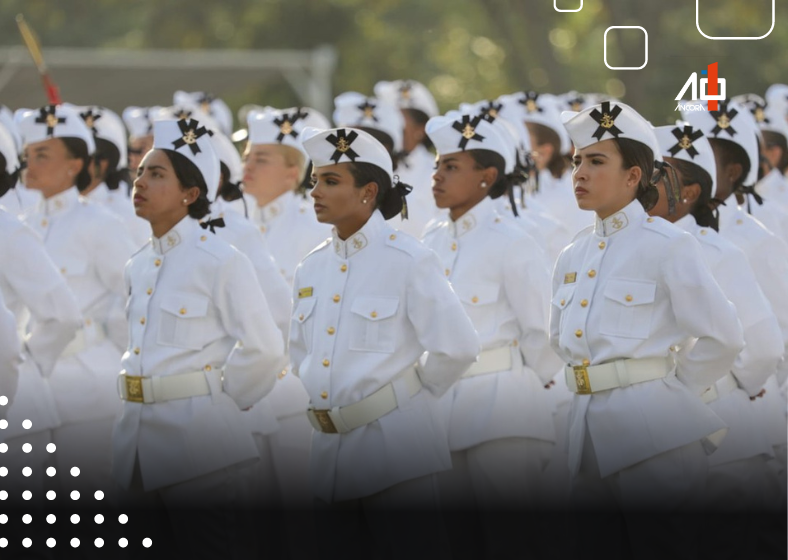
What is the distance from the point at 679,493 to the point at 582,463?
0.42 m

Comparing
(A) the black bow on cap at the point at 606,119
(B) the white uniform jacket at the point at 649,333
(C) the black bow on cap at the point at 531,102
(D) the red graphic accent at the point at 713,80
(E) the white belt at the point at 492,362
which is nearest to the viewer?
(B) the white uniform jacket at the point at 649,333

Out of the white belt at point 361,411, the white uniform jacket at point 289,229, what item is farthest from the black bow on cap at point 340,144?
the white uniform jacket at point 289,229

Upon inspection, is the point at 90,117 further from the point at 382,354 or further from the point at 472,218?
the point at 382,354

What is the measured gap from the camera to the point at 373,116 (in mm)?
11414

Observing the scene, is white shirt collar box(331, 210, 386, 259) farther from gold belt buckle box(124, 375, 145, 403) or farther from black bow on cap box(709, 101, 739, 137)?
black bow on cap box(709, 101, 739, 137)

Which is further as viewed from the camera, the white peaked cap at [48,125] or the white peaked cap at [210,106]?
the white peaked cap at [210,106]

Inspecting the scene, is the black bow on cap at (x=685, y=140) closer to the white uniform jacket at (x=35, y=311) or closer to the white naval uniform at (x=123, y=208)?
the white uniform jacket at (x=35, y=311)

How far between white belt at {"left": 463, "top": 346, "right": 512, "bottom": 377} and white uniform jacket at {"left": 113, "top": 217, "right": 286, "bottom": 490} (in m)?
1.06

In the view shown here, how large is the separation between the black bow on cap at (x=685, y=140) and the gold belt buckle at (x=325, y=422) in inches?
78.5

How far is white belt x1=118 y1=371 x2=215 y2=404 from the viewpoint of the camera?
22.2 feet

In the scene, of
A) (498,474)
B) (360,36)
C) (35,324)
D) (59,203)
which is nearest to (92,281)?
(59,203)

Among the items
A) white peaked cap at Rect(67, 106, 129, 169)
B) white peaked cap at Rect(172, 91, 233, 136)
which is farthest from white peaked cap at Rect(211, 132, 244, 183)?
white peaked cap at Rect(172, 91, 233, 136)

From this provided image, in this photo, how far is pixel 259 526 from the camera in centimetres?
777

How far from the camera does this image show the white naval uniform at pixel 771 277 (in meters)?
7.56
